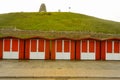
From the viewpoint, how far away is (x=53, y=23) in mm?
86500

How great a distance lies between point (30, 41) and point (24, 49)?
1062mm

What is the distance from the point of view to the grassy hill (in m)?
79.3

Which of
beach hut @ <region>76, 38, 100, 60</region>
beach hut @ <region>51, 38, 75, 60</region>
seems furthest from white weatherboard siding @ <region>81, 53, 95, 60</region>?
beach hut @ <region>51, 38, 75, 60</region>

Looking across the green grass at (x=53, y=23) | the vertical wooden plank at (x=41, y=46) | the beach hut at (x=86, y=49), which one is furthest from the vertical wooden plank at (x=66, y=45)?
the green grass at (x=53, y=23)

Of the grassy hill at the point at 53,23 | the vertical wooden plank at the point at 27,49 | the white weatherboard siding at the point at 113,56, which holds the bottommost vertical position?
the white weatherboard siding at the point at 113,56

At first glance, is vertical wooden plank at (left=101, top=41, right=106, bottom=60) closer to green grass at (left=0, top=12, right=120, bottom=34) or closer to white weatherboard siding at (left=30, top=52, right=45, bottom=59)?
white weatherboard siding at (left=30, top=52, right=45, bottom=59)

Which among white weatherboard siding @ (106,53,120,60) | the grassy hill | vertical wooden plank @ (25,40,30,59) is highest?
the grassy hill

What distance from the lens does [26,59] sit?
101 feet

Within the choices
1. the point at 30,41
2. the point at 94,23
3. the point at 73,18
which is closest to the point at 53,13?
the point at 73,18

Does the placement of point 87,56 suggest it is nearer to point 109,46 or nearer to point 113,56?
point 109,46

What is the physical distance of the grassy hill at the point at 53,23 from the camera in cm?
7931

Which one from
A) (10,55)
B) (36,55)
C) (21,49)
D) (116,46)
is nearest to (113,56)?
(116,46)

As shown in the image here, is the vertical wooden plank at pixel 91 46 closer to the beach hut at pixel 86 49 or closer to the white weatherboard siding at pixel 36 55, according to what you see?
the beach hut at pixel 86 49

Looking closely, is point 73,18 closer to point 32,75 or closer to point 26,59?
point 26,59
